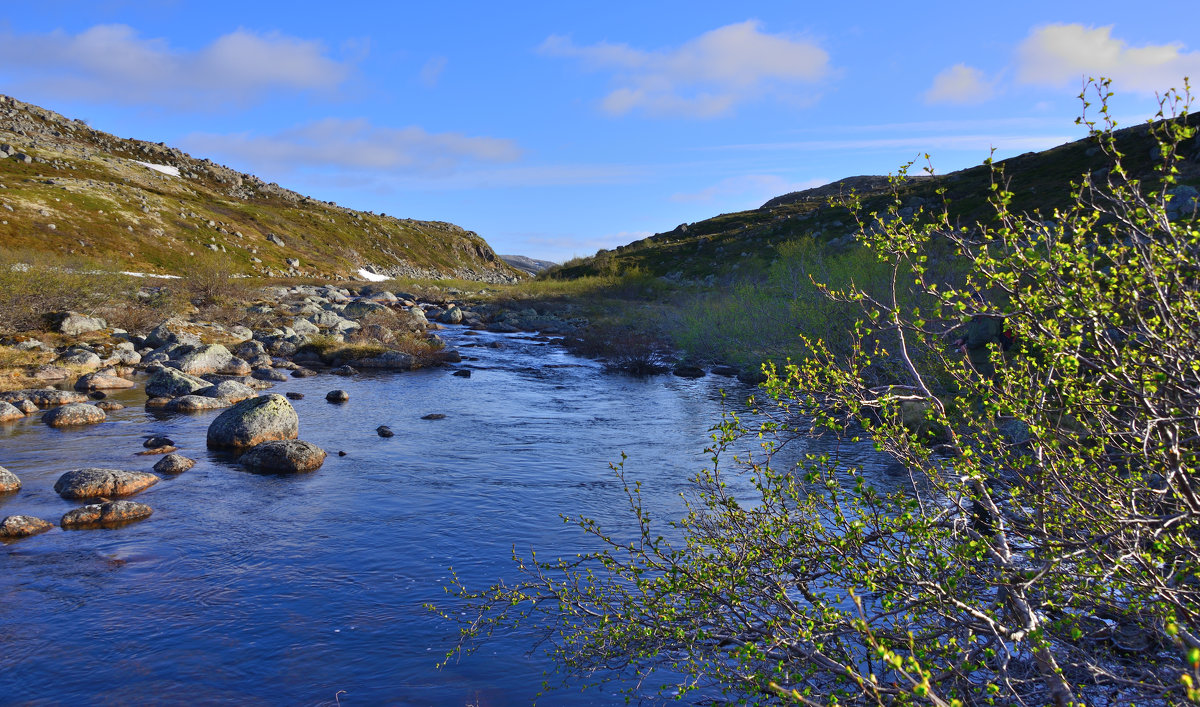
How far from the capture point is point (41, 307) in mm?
28703

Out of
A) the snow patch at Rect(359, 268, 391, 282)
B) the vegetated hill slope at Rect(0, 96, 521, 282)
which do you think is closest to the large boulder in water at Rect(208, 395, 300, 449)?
the vegetated hill slope at Rect(0, 96, 521, 282)

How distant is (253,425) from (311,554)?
7.17 meters

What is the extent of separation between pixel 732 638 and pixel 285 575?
722 centimetres

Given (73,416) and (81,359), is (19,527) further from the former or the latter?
(81,359)

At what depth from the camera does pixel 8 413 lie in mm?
18625

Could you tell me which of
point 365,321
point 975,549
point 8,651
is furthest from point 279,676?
point 365,321

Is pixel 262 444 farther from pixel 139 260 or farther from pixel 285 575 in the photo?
pixel 139 260

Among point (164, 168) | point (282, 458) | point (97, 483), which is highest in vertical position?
point (164, 168)

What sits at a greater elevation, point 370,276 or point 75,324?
point 370,276

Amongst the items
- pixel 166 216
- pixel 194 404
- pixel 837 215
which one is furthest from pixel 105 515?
pixel 166 216

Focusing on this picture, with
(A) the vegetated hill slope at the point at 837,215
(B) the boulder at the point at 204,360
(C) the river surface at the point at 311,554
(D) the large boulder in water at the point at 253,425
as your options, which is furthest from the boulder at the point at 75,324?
(A) the vegetated hill slope at the point at 837,215

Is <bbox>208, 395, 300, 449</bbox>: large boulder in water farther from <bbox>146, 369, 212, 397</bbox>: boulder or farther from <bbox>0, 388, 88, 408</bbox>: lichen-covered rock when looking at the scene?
<bbox>0, 388, 88, 408</bbox>: lichen-covered rock

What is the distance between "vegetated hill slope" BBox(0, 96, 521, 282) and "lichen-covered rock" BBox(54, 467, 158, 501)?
52.4 m

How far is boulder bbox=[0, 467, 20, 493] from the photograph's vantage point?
13.2 metres
